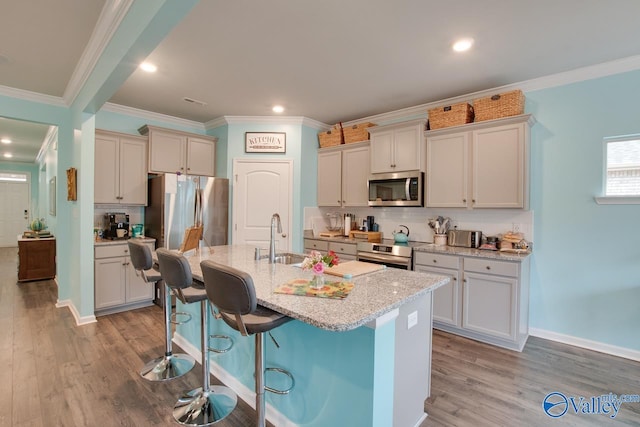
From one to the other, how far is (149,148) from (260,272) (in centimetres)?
314

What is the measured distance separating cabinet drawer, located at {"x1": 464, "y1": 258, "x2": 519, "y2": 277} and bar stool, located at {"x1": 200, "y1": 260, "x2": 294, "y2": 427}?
2.28 m

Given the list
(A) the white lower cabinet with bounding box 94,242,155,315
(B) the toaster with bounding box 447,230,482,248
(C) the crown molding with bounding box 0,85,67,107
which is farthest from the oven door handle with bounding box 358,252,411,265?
(C) the crown molding with bounding box 0,85,67,107

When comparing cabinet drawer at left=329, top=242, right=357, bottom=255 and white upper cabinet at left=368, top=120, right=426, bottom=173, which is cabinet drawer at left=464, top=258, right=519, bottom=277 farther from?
cabinet drawer at left=329, top=242, right=357, bottom=255

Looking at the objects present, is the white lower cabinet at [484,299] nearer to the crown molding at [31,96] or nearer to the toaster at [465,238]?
the toaster at [465,238]

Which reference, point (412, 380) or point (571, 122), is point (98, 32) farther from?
point (571, 122)

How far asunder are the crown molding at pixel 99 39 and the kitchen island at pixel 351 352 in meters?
1.78

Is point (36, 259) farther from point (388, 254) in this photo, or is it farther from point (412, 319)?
point (412, 319)

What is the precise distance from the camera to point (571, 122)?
119 inches

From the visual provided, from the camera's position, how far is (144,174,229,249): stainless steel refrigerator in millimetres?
3912

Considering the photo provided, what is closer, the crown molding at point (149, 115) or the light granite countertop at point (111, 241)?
the light granite countertop at point (111, 241)

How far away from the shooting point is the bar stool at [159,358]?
2.30m

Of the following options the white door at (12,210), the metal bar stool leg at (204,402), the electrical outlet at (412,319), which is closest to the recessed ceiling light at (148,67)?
the metal bar stool leg at (204,402)

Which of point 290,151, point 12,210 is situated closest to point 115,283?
point 290,151

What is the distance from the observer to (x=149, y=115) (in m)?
4.41
